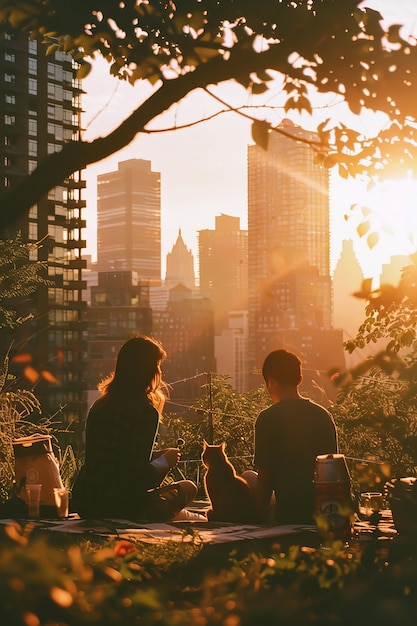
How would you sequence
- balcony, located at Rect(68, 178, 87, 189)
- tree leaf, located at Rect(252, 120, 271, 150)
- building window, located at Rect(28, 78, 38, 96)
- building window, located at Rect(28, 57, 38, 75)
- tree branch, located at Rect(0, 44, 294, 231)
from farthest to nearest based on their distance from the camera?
balcony, located at Rect(68, 178, 87, 189) → building window, located at Rect(28, 78, 38, 96) → building window, located at Rect(28, 57, 38, 75) → tree leaf, located at Rect(252, 120, 271, 150) → tree branch, located at Rect(0, 44, 294, 231)

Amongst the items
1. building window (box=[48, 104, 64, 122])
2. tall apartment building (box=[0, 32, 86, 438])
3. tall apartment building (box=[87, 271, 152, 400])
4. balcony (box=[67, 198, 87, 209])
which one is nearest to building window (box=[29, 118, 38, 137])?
tall apartment building (box=[0, 32, 86, 438])

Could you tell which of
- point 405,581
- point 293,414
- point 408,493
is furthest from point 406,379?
point 293,414

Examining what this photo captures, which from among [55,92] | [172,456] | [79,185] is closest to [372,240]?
[172,456]

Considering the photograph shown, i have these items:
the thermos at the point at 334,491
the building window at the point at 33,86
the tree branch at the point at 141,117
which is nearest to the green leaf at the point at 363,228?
the tree branch at the point at 141,117

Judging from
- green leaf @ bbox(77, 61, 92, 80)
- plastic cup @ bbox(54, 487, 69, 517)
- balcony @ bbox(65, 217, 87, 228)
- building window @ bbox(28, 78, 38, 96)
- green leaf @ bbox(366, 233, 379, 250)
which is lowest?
plastic cup @ bbox(54, 487, 69, 517)

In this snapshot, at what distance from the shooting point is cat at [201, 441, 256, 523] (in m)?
4.51

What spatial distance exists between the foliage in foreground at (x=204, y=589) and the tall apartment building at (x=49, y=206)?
228ft

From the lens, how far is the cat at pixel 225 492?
4.51 metres

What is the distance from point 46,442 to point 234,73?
2661mm

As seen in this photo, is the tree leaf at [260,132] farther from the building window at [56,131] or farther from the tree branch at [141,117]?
the building window at [56,131]

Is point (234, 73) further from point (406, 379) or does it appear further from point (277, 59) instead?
point (406, 379)

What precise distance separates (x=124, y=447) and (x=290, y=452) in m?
0.87

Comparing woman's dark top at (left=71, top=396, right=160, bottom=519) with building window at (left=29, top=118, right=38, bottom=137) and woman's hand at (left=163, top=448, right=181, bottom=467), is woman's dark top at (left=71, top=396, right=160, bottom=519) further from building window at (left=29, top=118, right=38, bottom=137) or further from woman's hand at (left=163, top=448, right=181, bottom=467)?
building window at (left=29, top=118, right=38, bottom=137)

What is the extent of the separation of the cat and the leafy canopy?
5.53 feet
